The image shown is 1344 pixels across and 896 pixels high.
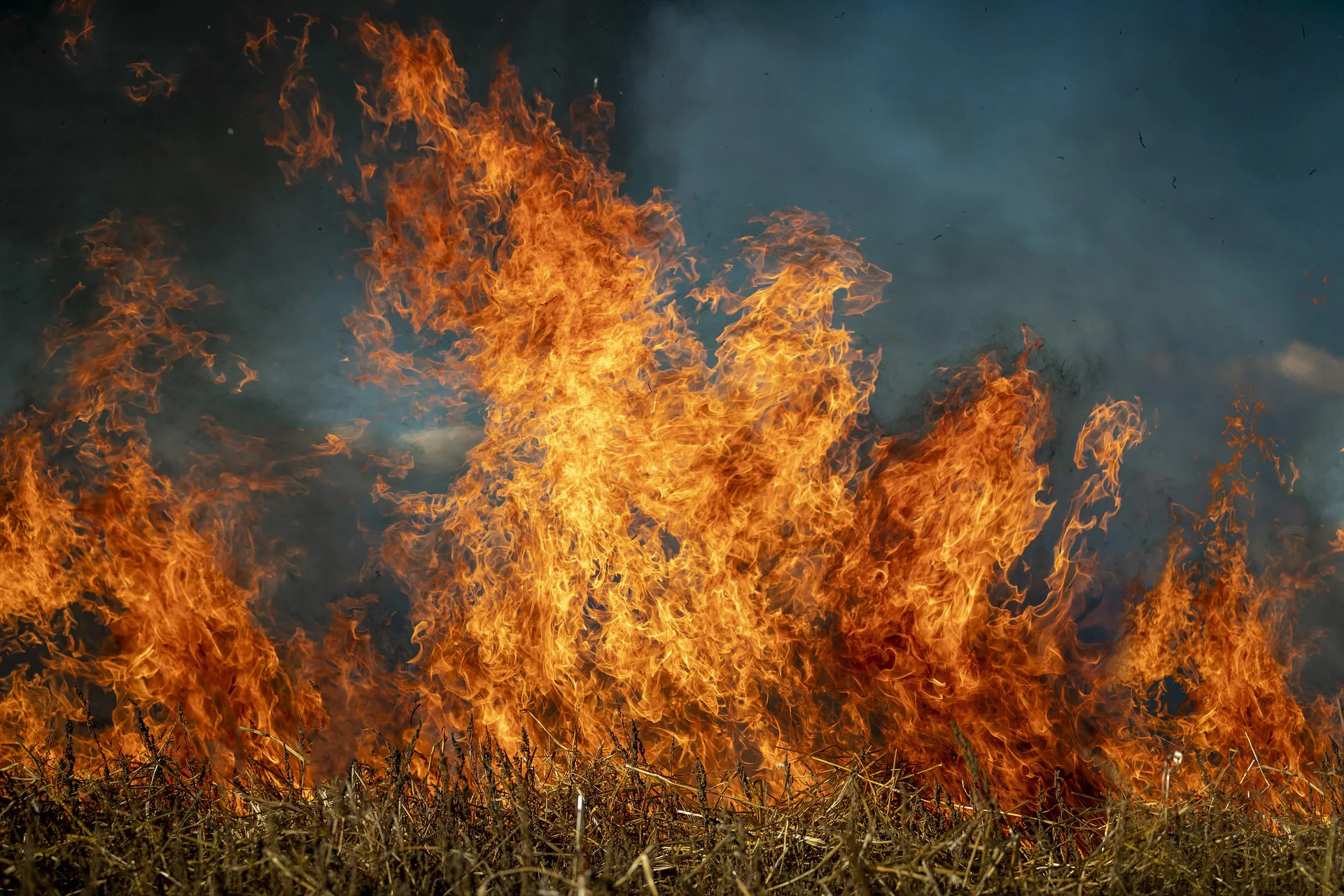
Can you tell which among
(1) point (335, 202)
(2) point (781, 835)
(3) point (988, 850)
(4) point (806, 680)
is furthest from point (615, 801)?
(1) point (335, 202)

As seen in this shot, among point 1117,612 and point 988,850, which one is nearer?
point 988,850

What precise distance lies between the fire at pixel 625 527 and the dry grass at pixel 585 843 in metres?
2.34

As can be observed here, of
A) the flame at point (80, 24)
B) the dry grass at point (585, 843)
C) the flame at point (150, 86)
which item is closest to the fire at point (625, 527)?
the flame at point (150, 86)

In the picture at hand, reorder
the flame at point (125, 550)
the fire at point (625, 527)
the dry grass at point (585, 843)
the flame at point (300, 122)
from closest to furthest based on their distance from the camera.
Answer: the dry grass at point (585, 843)
the fire at point (625, 527)
the flame at point (125, 550)
the flame at point (300, 122)

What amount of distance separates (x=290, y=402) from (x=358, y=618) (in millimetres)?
2292

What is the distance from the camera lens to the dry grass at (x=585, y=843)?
293cm

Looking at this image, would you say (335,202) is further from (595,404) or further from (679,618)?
(679,618)

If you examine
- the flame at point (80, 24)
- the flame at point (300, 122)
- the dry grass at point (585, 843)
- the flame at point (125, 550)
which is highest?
the flame at point (80, 24)

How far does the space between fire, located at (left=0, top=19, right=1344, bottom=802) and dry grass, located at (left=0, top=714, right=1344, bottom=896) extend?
234 centimetres

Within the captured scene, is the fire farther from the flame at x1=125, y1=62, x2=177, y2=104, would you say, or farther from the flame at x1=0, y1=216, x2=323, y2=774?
the flame at x1=125, y1=62, x2=177, y2=104

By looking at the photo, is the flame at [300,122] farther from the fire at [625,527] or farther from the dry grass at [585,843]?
the dry grass at [585,843]

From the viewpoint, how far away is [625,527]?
261 inches

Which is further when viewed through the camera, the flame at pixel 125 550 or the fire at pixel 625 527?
the flame at pixel 125 550

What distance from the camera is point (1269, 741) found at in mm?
6773
